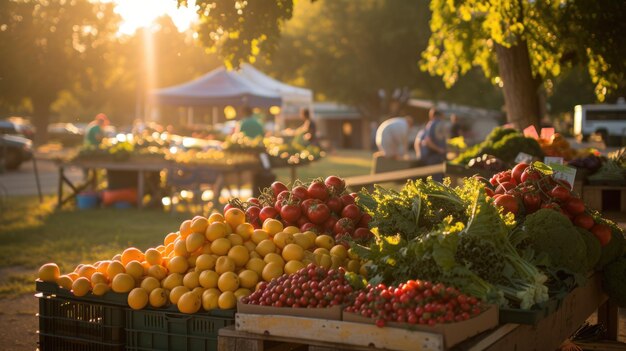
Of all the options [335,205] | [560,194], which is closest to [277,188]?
[335,205]

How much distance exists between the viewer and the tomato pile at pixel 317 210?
534cm

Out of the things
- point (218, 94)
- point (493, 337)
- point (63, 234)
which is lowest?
point (63, 234)

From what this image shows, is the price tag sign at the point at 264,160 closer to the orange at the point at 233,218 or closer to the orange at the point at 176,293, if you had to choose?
the orange at the point at 233,218

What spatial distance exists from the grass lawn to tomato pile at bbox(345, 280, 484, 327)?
19.0 feet

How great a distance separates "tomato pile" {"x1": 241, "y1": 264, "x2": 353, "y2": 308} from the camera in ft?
13.0

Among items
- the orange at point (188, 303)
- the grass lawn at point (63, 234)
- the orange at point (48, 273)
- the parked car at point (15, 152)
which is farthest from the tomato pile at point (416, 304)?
the parked car at point (15, 152)

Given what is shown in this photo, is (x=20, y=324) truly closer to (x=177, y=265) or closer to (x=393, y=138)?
(x=177, y=265)

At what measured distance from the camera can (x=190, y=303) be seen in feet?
14.5

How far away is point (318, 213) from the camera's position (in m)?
5.39

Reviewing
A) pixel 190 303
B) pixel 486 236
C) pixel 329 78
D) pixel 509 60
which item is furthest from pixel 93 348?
pixel 329 78

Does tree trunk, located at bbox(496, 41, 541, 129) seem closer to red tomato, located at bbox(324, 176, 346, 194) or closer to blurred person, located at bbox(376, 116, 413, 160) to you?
blurred person, located at bbox(376, 116, 413, 160)

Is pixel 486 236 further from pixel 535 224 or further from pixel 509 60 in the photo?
pixel 509 60

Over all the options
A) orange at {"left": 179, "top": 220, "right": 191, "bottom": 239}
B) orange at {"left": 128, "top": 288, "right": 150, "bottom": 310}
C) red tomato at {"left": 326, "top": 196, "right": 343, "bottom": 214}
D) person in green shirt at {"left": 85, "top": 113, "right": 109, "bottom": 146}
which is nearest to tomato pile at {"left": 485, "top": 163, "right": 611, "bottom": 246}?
red tomato at {"left": 326, "top": 196, "right": 343, "bottom": 214}

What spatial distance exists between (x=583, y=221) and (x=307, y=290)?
7.51ft
